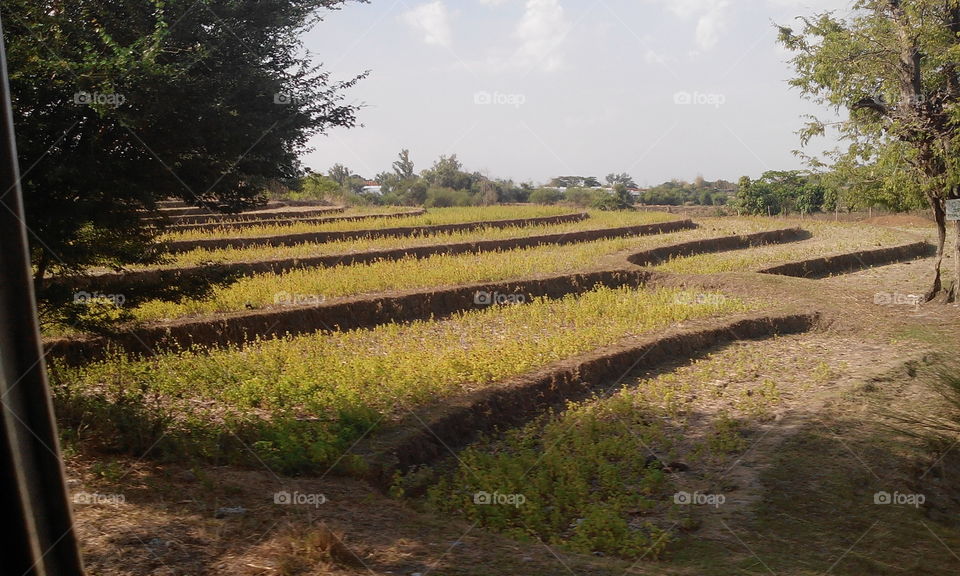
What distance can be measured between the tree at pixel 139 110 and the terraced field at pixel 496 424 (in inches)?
38.5

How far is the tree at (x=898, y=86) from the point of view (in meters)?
12.1

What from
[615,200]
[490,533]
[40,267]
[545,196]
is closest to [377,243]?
[40,267]

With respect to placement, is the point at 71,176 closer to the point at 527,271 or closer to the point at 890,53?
the point at 527,271

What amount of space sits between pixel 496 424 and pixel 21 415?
5.67 m

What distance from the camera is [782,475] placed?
20.2 ft

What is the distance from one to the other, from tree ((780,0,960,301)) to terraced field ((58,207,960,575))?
227cm

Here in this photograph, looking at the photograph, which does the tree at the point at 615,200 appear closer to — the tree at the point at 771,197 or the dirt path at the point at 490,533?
the tree at the point at 771,197

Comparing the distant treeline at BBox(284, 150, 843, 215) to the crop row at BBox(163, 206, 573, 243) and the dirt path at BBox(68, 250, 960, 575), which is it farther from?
the dirt path at BBox(68, 250, 960, 575)

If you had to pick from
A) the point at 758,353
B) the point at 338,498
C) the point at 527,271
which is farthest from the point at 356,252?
the point at 338,498

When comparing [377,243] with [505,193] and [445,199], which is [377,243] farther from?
[505,193]

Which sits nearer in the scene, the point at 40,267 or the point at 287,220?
the point at 40,267

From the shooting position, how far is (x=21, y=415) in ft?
8.23

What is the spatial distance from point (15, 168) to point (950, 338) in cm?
1141

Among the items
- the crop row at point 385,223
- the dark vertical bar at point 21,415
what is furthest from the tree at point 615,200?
the dark vertical bar at point 21,415
